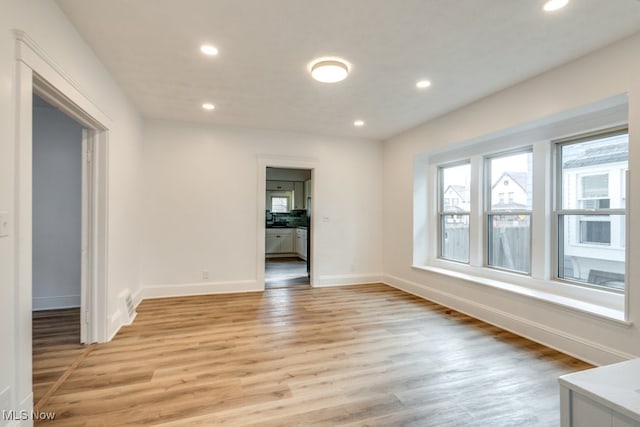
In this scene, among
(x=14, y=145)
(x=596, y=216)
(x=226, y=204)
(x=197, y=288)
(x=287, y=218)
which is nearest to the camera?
(x=14, y=145)

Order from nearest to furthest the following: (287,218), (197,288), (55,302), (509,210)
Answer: (509,210), (55,302), (197,288), (287,218)

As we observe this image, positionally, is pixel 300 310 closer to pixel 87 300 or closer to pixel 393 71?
pixel 87 300

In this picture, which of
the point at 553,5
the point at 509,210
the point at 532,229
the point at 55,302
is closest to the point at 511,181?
the point at 509,210

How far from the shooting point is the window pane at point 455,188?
14.3 feet

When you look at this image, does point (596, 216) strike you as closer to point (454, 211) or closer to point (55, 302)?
point (454, 211)

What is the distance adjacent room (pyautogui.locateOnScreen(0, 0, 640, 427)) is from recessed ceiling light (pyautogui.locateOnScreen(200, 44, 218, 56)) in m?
0.07

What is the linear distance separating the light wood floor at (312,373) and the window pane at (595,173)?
1501 millimetres

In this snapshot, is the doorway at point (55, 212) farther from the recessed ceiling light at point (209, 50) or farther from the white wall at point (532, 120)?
the white wall at point (532, 120)

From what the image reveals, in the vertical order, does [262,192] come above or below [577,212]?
above

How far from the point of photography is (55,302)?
12.6ft

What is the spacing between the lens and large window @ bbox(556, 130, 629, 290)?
2.71m

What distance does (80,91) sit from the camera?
2.31 m

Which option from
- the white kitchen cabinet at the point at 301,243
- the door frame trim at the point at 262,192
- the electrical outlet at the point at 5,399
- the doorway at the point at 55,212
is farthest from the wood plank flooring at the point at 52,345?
the white kitchen cabinet at the point at 301,243

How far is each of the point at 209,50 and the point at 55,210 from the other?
10.3ft
